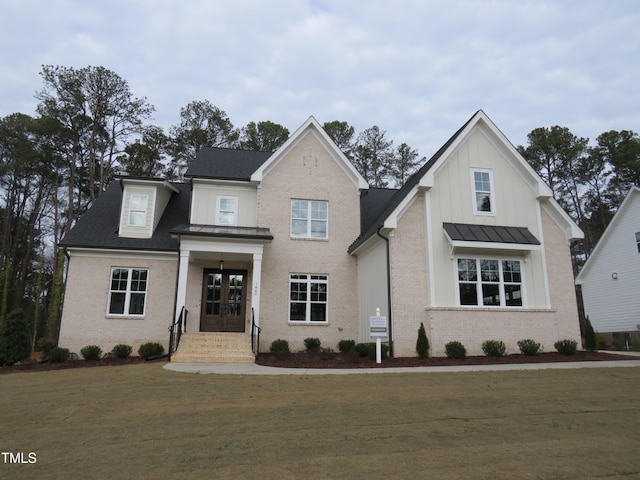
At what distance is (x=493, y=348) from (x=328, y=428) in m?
9.32

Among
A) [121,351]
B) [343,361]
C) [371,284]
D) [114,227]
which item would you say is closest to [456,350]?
[343,361]

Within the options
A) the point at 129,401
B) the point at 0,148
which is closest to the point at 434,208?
the point at 129,401

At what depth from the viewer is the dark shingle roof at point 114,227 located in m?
16.3

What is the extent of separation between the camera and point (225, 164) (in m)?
19.1

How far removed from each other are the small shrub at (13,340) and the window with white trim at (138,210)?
501 centimetres

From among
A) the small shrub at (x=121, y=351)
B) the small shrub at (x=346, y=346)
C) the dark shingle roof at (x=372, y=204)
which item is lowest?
the small shrub at (x=121, y=351)

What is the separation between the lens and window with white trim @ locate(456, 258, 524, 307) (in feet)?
47.5

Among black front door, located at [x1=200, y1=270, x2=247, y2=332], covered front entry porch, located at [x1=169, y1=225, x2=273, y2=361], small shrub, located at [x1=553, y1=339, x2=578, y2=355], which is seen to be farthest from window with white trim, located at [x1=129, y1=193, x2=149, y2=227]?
small shrub, located at [x1=553, y1=339, x2=578, y2=355]

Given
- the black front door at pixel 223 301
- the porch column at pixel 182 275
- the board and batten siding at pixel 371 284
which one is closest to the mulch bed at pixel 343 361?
the board and batten siding at pixel 371 284

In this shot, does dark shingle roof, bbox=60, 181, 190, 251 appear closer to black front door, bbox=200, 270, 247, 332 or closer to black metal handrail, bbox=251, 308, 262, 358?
black front door, bbox=200, 270, 247, 332

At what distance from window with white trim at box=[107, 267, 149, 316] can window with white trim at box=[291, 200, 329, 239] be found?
6030mm

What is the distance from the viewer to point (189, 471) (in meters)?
4.55

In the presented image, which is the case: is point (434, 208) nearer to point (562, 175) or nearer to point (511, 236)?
point (511, 236)

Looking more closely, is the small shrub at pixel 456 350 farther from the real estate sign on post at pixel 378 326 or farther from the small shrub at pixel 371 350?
the real estate sign on post at pixel 378 326
